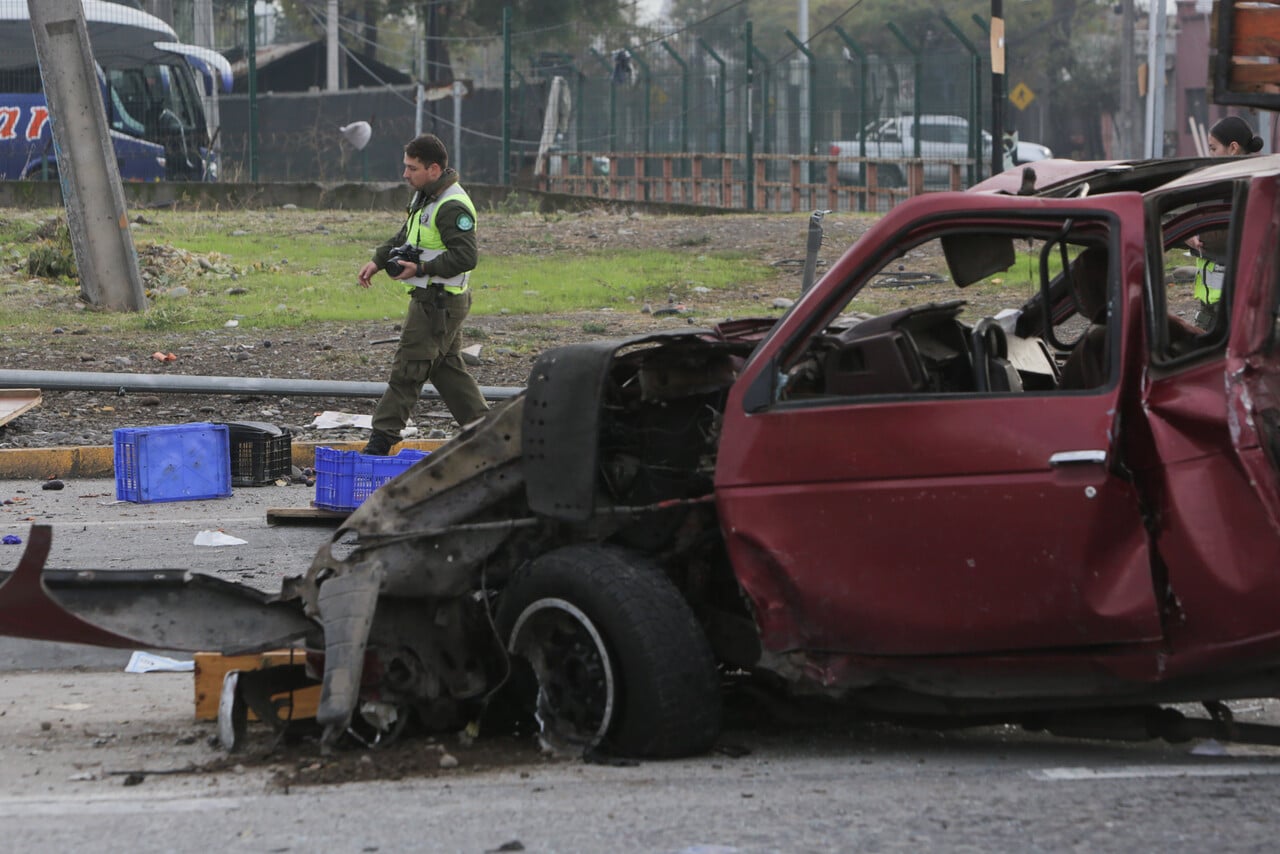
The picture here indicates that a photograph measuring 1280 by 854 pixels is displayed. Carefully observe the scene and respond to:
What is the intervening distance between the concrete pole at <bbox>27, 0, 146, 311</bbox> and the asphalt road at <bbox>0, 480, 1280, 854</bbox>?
9.37 m

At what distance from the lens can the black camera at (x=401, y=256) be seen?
29.1 feet

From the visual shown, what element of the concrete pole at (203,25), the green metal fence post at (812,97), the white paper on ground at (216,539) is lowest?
the white paper on ground at (216,539)

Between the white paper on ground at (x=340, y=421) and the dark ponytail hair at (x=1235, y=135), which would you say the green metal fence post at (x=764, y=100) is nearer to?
the white paper on ground at (x=340, y=421)

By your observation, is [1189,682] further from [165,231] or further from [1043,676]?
[165,231]

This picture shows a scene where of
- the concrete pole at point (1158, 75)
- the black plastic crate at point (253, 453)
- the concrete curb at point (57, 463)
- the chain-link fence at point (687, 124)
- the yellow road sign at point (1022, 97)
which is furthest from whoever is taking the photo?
the yellow road sign at point (1022, 97)

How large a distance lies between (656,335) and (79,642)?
1.97 meters

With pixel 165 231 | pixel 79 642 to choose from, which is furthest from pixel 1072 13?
pixel 79 642

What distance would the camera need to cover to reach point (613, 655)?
470 cm

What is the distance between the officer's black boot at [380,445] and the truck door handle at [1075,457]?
5206mm

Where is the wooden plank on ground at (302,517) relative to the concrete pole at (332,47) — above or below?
below

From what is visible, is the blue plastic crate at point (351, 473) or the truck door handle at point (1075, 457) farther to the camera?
the blue plastic crate at point (351, 473)

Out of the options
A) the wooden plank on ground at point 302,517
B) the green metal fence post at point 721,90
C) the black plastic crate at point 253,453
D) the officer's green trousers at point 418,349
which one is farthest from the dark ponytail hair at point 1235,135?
the green metal fence post at point 721,90

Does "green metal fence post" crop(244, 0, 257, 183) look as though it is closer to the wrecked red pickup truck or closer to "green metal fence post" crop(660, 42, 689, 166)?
"green metal fence post" crop(660, 42, 689, 166)

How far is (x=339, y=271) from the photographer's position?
1800 cm
